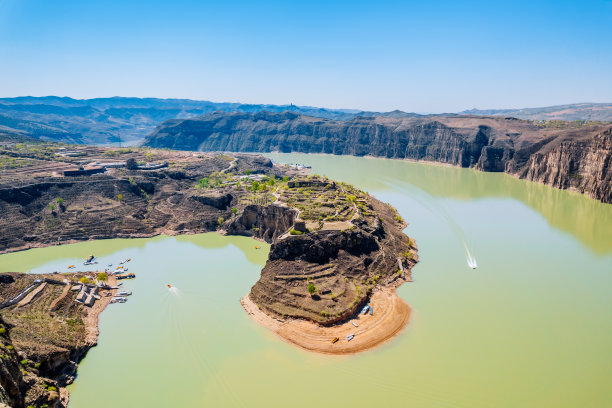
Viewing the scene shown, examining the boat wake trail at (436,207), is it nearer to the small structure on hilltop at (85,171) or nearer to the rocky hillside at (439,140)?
the rocky hillside at (439,140)

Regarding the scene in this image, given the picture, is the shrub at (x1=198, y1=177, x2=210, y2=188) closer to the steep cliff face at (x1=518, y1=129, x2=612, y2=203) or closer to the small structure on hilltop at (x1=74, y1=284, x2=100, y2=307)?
the small structure on hilltop at (x1=74, y1=284, x2=100, y2=307)

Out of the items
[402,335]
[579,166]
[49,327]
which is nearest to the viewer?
[49,327]

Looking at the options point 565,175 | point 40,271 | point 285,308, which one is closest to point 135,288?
point 40,271

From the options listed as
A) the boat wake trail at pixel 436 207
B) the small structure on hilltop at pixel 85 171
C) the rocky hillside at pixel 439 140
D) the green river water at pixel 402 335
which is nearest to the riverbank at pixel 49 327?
the green river water at pixel 402 335

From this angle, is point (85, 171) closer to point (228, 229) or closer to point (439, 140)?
point (228, 229)

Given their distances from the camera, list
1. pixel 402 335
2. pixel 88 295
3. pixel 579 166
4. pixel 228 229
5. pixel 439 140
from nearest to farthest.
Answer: pixel 402 335, pixel 88 295, pixel 228 229, pixel 579 166, pixel 439 140

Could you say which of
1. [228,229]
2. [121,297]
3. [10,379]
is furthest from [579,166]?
[10,379]
